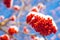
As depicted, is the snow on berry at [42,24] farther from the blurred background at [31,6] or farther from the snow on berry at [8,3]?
the snow on berry at [8,3]

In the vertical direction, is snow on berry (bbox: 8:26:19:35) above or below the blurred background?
below

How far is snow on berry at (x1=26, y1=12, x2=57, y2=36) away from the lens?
123 centimetres

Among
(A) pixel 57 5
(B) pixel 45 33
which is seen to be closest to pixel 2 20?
(B) pixel 45 33

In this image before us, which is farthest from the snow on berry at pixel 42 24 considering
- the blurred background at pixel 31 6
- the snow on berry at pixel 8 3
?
the snow on berry at pixel 8 3

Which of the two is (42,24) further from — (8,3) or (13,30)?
(8,3)

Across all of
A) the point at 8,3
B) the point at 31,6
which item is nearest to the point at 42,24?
the point at 31,6

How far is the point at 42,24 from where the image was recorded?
4.06ft

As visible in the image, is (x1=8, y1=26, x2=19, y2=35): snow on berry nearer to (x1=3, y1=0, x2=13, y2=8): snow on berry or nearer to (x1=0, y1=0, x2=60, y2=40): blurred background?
(x1=0, y1=0, x2=60, y2=40): blurred background

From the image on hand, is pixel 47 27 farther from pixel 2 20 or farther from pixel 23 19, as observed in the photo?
pixel 2 20

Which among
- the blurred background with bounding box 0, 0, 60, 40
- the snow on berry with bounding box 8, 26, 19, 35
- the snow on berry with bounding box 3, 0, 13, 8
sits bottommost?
the snow on berry with bounding box 8, 26, 19, 35

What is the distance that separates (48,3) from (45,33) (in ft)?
0.87

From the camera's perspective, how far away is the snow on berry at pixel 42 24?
4.03 feet

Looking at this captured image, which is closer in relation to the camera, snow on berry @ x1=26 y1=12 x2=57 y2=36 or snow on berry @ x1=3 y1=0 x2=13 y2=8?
snow on berry @ x1=26 y1=12 x2=57 y2=36

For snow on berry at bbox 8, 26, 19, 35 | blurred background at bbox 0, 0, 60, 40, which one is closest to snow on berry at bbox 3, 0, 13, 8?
blurred background at bbox 0, 0, 60, 40
